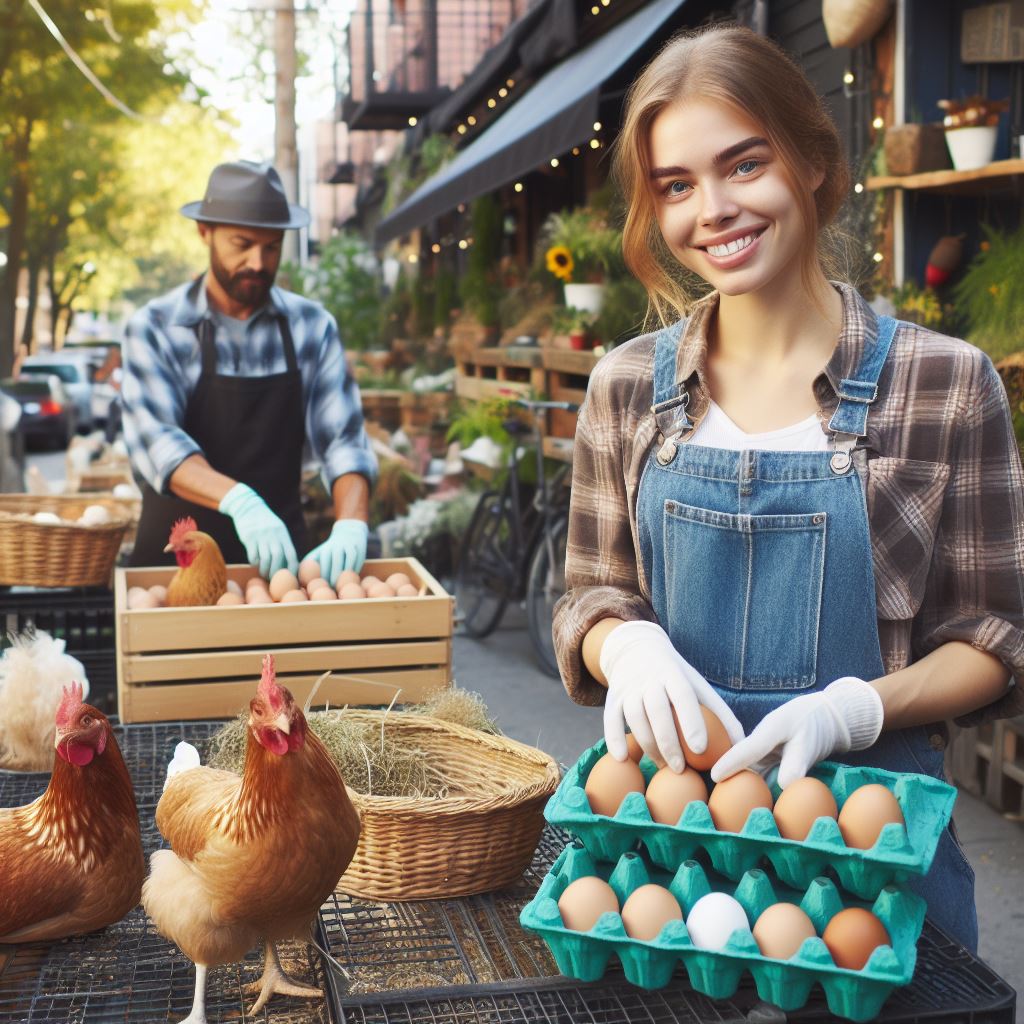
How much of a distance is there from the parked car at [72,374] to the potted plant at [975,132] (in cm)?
2380

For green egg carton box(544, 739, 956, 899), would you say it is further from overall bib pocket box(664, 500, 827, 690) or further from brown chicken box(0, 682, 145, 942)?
brown chicken box(0, 682, 145, 942)

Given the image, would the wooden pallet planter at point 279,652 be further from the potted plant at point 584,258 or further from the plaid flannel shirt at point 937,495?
the potted plant at point 584,258

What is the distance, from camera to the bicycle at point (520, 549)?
848 cm

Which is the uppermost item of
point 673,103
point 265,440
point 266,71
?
point 266,71

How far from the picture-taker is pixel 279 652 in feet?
11.0

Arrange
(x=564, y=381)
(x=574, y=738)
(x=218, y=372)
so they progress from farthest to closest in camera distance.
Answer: (x=564, y=381) → (x=574, y=738) → (x=218, y=372)

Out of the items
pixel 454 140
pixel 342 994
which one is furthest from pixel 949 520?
pixel 454 140

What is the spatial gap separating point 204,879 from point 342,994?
0.26 metres

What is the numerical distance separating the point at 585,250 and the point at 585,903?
7549mm

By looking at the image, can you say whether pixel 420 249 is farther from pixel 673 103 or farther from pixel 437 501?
pixel 673 103

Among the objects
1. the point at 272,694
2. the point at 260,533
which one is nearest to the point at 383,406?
the point at 260,533

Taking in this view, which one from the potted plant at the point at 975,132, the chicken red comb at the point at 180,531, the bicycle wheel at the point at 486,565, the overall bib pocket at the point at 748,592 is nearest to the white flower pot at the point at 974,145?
the potted plant at the point at 975,132

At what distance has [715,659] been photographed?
1992mm

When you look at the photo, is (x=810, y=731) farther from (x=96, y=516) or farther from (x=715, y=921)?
(x=96, y=516)
